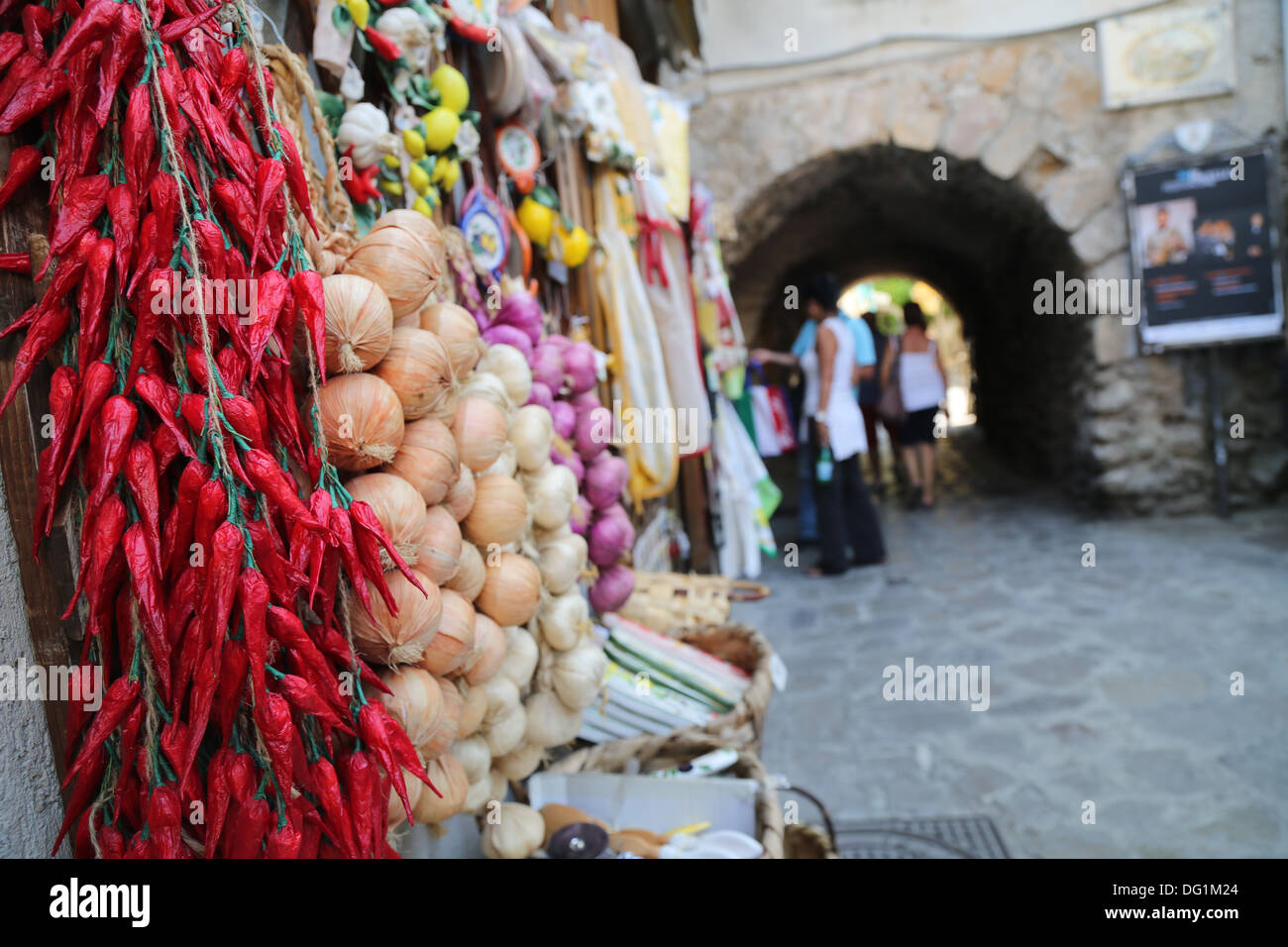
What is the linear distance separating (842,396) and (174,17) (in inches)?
196

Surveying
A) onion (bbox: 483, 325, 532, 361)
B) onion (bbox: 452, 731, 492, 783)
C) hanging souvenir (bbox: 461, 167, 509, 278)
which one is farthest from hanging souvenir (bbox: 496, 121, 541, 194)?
onion (bbox: 452, 731, 492, 783)

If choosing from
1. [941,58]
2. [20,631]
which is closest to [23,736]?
[20,631]

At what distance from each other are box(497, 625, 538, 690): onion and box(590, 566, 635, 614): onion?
31.1 inches

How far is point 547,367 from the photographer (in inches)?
83.0

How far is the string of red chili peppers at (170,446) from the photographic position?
0.89 meters

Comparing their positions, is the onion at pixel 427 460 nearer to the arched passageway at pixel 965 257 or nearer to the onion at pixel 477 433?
the onion at pixel 477 433

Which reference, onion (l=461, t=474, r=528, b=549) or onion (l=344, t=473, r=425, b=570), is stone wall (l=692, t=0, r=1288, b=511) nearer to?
onion (l=461, t=474, r=528, b=549)

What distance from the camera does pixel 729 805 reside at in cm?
182

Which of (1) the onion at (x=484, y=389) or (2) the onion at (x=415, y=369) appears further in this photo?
(1) the onion at (x=484, y=389)

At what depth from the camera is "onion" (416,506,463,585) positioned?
121 centimetres

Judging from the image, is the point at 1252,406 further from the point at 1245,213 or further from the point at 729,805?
the point at 729,805

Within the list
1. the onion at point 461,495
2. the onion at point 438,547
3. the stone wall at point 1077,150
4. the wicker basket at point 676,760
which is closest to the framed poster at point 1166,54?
the stone wall at point 1077,150

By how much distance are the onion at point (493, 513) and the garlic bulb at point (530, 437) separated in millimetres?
185

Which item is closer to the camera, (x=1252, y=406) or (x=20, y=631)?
(x=20, y=631)
